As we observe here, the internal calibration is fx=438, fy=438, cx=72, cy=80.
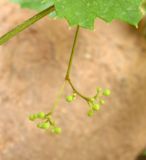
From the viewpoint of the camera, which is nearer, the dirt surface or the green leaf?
the green leaf

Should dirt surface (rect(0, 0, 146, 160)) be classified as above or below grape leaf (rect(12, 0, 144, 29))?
below

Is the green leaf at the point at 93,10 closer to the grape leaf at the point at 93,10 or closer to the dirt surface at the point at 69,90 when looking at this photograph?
the grape leaf at the point at 93,10

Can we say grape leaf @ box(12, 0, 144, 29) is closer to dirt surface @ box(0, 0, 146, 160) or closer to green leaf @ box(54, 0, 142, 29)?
green leaf @ box(54, 0, 142, 29)

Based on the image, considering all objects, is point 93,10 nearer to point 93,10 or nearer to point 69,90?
point 93,10

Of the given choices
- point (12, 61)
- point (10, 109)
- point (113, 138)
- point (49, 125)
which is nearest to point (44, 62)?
point (12, 61)

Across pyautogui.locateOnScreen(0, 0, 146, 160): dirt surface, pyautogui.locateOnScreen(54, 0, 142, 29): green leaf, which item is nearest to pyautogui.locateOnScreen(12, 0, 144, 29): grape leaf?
pyautogui.locateOnScreen(54, 0, 142, 29): green leaf

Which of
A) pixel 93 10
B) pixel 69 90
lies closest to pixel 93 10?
pixel 93 10
